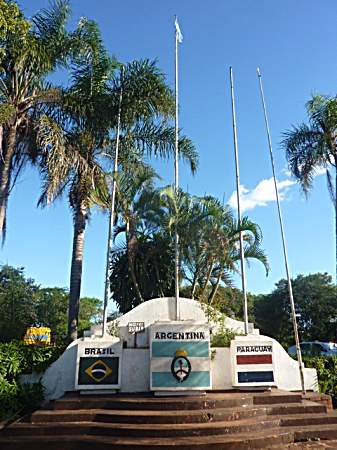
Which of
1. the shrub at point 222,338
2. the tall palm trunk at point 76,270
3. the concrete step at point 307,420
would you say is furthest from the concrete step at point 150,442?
the tall palm trunk at point 76,270

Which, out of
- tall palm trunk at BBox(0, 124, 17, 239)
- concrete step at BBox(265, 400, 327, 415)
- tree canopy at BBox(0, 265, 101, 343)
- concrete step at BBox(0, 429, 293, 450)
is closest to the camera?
concrete step at BBox(0, 429, 293, 450)

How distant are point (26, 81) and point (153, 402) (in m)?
9.84

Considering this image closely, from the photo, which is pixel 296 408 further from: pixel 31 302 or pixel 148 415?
pixel 31 302

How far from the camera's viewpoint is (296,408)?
8.27 metres

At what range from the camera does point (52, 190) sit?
1127 centimetres

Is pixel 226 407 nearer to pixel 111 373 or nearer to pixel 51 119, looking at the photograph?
pixel 111 373

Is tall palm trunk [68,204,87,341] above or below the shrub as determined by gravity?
above

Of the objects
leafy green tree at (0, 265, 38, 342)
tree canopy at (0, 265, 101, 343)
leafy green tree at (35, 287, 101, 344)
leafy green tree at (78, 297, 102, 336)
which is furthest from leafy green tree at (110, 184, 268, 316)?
leafy green tree at (78, 297, 102, 336)

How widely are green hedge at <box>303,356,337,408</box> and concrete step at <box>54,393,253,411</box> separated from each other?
10.7 ft

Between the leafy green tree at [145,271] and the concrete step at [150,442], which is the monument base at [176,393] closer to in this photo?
the concrete step at [150,442]

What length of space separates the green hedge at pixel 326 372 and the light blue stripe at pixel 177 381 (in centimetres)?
378

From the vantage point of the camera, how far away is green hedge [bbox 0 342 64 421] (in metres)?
8.71

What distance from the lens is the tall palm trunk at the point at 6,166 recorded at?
1159 centimetres

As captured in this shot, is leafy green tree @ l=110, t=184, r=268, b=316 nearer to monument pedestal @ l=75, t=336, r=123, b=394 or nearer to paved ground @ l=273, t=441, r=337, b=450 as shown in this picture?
monument pedestal @ l=75, t=336, r=123, b=394
